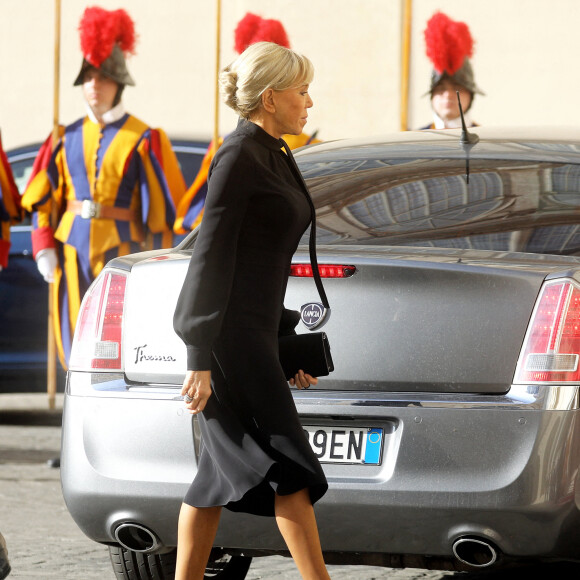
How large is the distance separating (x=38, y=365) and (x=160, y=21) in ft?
15.7

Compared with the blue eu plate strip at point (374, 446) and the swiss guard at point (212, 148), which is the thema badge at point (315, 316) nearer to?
the blue eu plate strip at point (374, 446)

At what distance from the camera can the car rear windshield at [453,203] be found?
4371 millimetres

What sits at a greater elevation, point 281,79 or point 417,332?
point 281,79

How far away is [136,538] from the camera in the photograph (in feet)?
14.1

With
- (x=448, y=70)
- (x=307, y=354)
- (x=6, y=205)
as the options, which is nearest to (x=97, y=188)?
(x=6, y=205)

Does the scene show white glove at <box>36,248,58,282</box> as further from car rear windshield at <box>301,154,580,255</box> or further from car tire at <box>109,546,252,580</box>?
car tire at <box>109,546,252,580</box>

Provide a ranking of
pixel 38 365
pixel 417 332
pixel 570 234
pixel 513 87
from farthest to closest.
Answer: pixel 513 87
pixel 38 365
pixel 570 234
pixel 417 332

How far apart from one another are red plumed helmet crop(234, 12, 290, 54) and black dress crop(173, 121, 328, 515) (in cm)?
449

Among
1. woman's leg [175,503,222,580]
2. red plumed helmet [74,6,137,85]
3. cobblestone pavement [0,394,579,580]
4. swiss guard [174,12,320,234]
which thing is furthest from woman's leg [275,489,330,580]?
red plumed helmet [74,6,137,85]

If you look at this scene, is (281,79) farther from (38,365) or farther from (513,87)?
(513,87)

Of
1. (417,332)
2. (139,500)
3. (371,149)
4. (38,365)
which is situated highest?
(371,149)

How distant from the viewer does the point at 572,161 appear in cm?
479

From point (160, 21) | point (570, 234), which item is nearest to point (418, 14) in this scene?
point (160, 21)

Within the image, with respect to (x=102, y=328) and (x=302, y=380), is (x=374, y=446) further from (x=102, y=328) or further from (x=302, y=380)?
(x=102, y=328)
